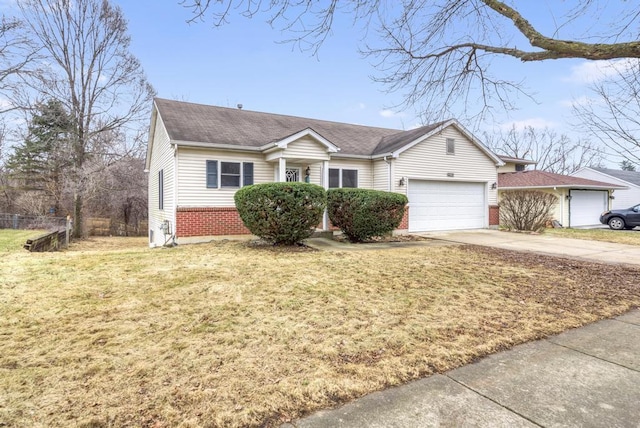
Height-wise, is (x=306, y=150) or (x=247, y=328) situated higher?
(x=306, y=150)

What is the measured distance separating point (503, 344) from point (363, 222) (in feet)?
22.8

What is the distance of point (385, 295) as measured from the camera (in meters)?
4.93

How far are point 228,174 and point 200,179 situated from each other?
924 mm

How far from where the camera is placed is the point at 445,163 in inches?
575

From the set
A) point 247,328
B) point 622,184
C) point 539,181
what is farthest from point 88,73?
point 622,184

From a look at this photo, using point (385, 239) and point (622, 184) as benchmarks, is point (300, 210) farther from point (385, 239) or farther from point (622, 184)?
point (622, 184)

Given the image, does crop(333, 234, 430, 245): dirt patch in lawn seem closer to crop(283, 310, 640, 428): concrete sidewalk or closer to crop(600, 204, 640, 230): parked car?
crop(283, 310, 640, 428): concrete sidewalk

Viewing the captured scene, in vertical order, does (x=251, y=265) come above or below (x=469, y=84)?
below

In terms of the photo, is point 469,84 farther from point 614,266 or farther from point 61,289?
point 61,289

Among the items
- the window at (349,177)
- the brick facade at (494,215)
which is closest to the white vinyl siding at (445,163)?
the brick facade at (494,215)

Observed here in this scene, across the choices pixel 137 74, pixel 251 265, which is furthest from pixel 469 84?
pixel 137 74

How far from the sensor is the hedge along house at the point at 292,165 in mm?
11086

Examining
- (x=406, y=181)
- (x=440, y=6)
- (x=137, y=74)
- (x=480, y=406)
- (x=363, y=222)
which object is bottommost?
(x=480, y=406)

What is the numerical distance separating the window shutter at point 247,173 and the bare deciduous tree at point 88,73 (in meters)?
11.8
